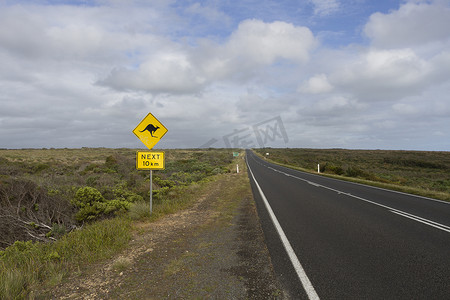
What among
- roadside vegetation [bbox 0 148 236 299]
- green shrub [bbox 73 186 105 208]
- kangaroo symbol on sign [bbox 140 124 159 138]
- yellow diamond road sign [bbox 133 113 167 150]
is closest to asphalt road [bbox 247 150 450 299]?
roadside vegetation [bbox 0 148 236 299]

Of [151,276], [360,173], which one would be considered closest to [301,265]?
[151,276]

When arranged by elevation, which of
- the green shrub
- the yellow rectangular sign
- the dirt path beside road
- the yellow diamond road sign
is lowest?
the dirt path beside road

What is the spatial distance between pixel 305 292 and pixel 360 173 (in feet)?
75.4

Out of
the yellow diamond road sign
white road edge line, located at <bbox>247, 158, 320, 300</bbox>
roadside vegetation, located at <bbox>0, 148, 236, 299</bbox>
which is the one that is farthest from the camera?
the yellow diamond road sign

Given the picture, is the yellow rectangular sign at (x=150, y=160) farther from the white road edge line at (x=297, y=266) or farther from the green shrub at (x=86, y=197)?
the white road edge line at (x=297, y=266)

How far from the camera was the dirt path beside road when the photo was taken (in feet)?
11.0

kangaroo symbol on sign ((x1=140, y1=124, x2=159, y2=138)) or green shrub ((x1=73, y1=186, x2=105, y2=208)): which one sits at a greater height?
kangaroo symbol on sign ((x1=140, y1=124, x2=159, y2=138))

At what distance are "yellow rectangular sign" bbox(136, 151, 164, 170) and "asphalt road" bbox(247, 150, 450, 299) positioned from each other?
355 cm

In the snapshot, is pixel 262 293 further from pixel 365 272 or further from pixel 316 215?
Answer: pixel 316 215

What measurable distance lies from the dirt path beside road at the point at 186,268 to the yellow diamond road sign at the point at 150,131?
8.23 ft

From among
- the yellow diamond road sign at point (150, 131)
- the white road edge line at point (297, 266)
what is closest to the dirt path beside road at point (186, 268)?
the white road edge line at point (297, 266)

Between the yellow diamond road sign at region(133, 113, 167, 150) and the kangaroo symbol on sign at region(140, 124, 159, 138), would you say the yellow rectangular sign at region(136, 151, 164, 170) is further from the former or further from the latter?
the kangaroo symbol on sign at region(140, 124, 159, 138)

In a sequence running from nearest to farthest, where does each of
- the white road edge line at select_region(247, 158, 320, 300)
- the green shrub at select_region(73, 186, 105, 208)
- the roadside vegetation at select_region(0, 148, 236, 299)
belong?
the white road edge line at select_region(247, 158, 320, 300) → the roadside vegetation at select_region(0, 148, 236, 299) → the green shrub at select_region(73, 186, 105, 208)

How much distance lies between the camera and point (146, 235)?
5961mm
